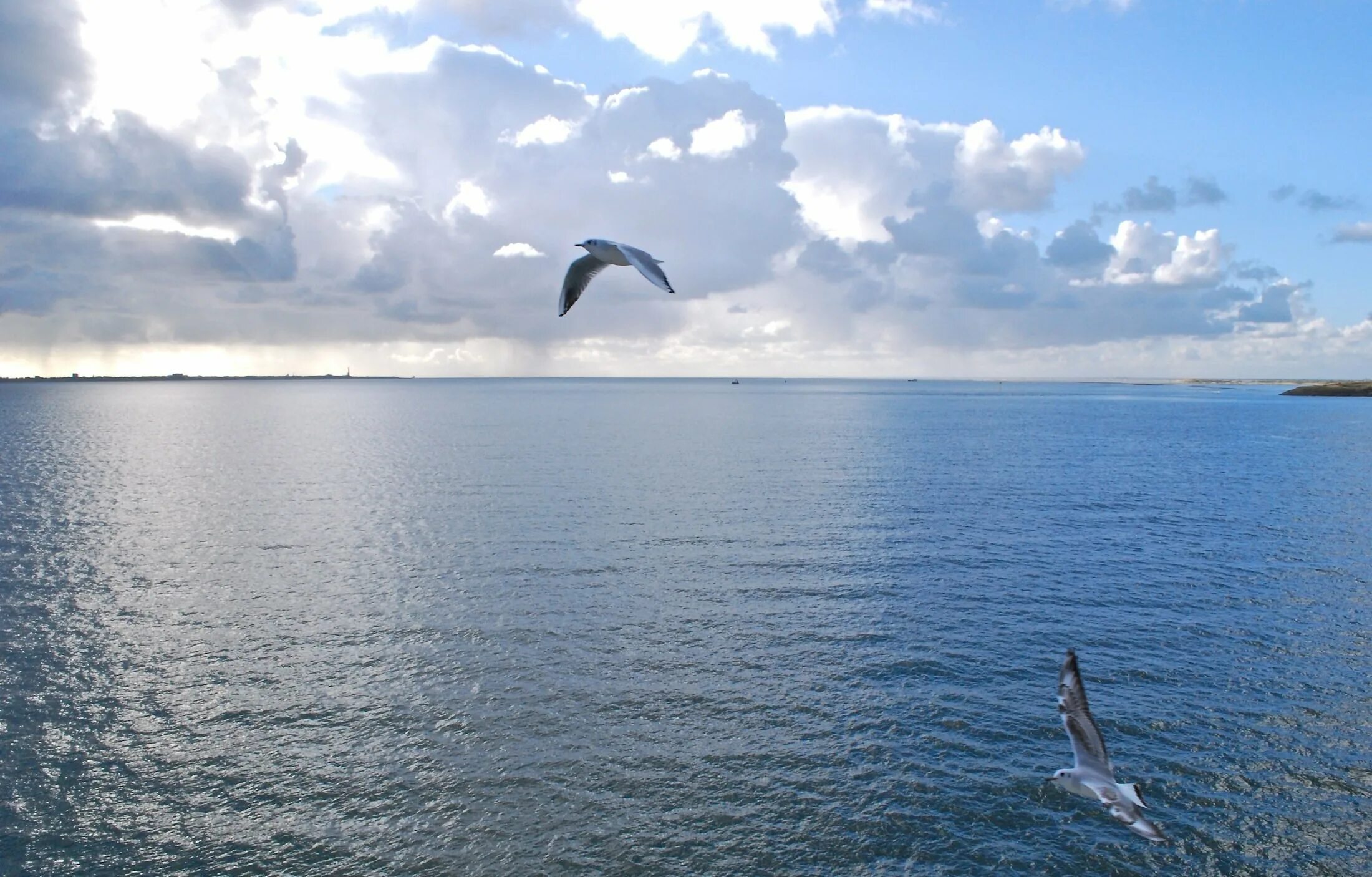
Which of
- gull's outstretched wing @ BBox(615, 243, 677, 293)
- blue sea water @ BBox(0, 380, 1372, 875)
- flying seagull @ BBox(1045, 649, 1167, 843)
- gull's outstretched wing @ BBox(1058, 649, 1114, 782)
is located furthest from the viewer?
blue sea water @ BBox(0, 380, 1372, 875)

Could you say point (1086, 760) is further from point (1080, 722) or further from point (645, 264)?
point (645, 264)

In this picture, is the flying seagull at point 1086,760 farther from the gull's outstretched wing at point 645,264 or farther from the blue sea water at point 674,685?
the gull's outstretched wing at point 645,264

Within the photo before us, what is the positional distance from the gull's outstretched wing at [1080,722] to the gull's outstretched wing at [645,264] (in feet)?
37.1

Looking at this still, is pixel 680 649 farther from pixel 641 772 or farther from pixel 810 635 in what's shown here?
pixel 641 772

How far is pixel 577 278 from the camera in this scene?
758 inches

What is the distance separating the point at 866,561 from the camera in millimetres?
54469

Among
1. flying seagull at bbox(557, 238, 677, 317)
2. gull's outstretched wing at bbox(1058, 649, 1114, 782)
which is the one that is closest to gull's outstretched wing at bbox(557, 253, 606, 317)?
flying seagull at bbox(557, 238, 677, 317)

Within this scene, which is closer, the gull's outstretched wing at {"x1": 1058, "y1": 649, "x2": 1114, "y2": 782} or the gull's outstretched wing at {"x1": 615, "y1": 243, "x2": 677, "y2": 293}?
the gull's outstretched wing at {"x1": 615, "y1": 243, "x2": 677, "y2": 293}

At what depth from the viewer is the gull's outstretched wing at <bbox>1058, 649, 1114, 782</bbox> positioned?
59.4ft

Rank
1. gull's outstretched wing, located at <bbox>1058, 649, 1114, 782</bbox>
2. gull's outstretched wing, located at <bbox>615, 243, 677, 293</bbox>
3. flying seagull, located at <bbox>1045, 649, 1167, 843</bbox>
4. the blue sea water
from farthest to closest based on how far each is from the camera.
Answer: the blue sea water, flying seagull, located at <bbox>1045, 649, 1167, 843</bbox>, gull's outstretched wing, located at <bbox>1058, 649, 1114, 782</bbox>, gull's outstretched wing, located at <bbox>615, 243, 677, 293</bbox>

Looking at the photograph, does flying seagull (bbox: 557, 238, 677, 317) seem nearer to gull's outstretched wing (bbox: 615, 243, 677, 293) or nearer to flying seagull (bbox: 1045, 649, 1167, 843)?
gull's outstretched wing (bbox: 615, 243, 677, 293)

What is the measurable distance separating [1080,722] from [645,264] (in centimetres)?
1427

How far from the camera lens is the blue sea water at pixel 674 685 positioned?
2489 centimetres

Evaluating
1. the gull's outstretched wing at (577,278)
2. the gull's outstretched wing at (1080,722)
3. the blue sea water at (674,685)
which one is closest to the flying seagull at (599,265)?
the gull's outstretched wing at (577,278)
